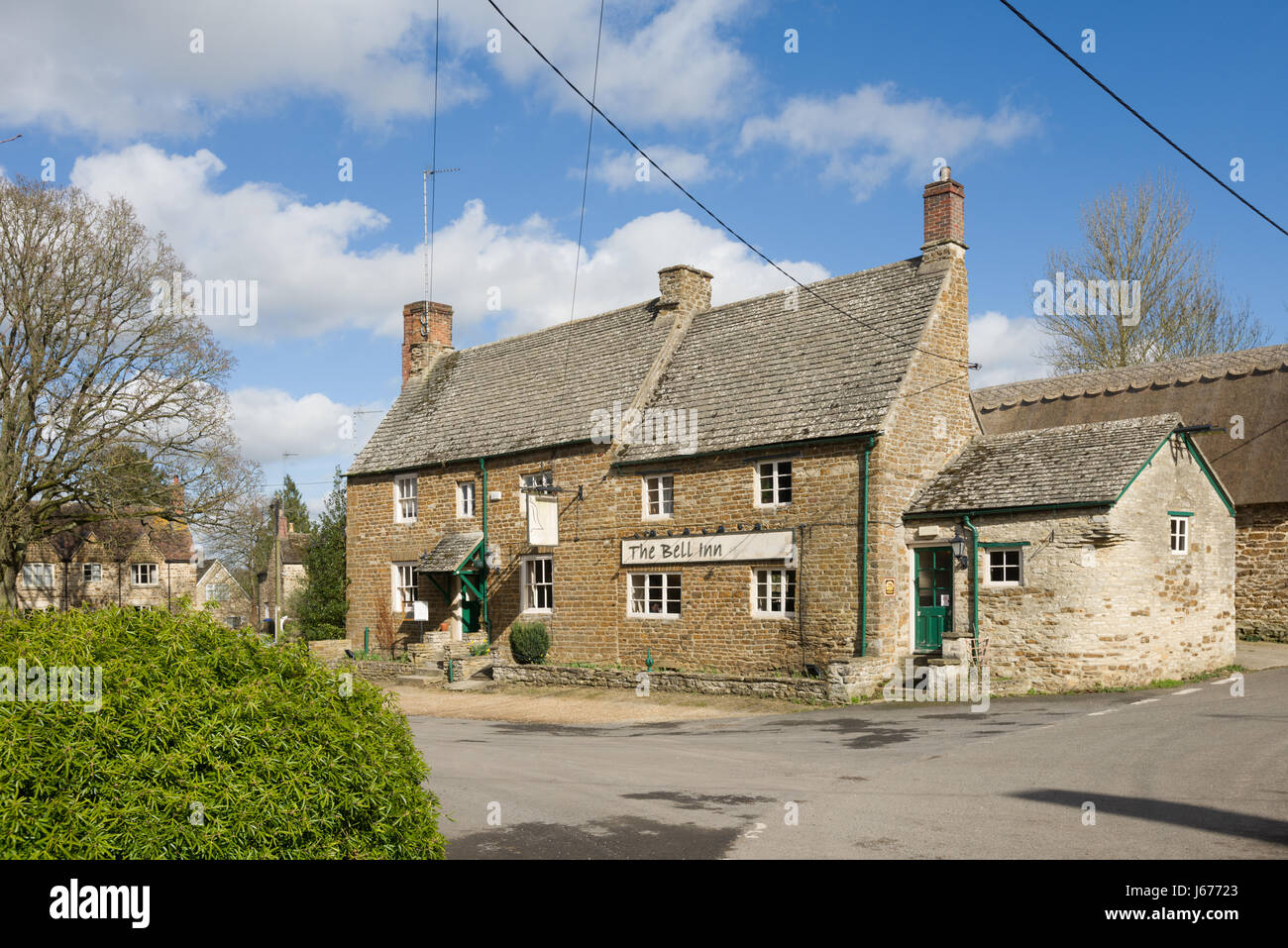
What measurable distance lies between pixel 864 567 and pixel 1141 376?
12.8m

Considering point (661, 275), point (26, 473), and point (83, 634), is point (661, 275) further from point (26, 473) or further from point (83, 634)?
point (83, 634)

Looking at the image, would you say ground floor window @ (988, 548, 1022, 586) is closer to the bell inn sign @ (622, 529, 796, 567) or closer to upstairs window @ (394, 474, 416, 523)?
the bell inn sign @ (622, 529, 796, 567)

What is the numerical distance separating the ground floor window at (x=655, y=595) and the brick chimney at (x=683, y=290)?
24.6 ft

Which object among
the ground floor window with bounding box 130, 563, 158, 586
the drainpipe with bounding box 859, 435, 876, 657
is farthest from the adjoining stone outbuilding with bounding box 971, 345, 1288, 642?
the ground floor window with bounding box 130, 563, 158, 586

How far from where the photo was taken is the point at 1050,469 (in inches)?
784

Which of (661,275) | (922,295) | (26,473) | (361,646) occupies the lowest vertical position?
(361,646)

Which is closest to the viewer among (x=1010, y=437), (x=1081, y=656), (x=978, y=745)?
(x=978, y=745)

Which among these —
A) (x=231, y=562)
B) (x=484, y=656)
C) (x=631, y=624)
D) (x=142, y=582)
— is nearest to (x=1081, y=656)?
(x=631, y=624)

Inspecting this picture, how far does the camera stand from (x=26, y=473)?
29344 millimetres

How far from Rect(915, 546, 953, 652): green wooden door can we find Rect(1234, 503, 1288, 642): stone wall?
8394mm

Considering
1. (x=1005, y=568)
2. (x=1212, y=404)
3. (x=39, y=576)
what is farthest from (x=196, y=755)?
(x=39, y=576)

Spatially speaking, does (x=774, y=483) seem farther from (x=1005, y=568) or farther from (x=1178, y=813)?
(x=1178, y=813)

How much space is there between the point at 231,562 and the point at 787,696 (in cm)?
6573

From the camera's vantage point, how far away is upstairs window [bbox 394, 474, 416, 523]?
30.4 m
